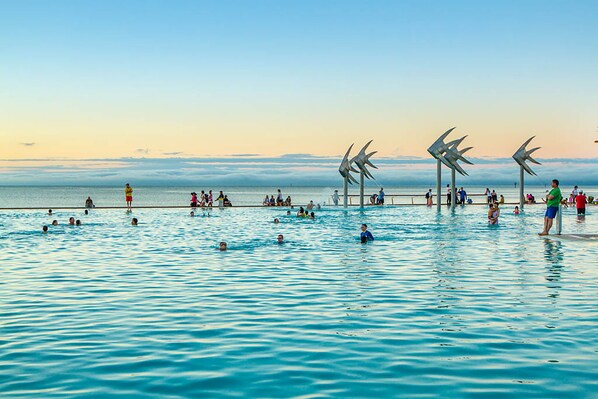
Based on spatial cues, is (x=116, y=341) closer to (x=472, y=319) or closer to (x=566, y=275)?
(x=472, y=319)

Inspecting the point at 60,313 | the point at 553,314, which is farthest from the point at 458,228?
the point at 60,313

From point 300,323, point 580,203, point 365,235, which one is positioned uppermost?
point 580,203

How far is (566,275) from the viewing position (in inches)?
671

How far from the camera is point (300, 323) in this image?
11.4 m

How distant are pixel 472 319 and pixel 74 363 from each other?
665cm

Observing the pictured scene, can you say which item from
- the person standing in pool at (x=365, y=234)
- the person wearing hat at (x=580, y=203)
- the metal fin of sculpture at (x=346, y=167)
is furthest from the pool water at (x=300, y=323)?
the metal fin of sculpture at (x=346, y=167)

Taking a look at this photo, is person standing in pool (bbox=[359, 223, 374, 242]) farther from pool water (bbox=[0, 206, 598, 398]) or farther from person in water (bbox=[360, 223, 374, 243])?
pool water (bbox=[0, 206, 598, 398])

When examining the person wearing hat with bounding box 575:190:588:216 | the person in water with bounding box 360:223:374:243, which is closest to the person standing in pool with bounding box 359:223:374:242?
the person in water with bounding box 360:223:374:243

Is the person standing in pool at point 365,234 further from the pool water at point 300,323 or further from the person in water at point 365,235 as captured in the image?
the pool water at point 300,323

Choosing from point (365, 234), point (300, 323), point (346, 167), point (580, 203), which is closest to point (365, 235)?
point (365, 234)

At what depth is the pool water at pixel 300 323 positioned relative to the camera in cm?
805

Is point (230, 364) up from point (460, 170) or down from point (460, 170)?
down

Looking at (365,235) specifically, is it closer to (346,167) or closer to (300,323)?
(300,323)

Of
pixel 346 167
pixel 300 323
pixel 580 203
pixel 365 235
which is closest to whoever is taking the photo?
pixel 300 323
